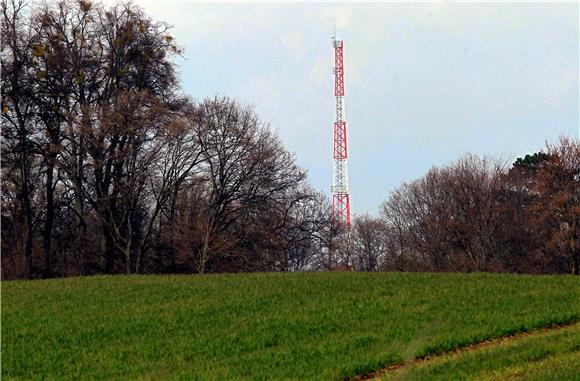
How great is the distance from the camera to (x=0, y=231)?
40656 millimetres

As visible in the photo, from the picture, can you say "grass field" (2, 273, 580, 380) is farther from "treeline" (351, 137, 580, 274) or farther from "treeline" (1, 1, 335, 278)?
"treeline" (351, 137, 580, 274)

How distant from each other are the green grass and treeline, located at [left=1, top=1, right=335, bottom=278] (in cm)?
2981

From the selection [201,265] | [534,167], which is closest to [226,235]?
[201,265]

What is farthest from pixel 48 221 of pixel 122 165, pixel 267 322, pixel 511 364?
pixel 511 364

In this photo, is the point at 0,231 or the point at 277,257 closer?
the point at 0,231

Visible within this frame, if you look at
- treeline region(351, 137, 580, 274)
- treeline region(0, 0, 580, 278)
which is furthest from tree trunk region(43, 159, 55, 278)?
treeline region(351, 137, 580, 274)

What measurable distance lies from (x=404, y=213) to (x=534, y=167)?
43.9ft

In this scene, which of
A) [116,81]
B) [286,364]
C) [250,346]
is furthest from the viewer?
[116,81]

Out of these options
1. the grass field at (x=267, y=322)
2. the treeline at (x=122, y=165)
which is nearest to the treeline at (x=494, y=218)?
the treeline at (x=122, y=165)

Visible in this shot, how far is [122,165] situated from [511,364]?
110 ft

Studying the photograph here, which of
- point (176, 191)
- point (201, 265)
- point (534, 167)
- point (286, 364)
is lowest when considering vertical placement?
point (286, 364)

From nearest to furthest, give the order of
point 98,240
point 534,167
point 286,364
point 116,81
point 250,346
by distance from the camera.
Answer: point 286,364
point 250,346
point 116,81
point 98,240
point 534,167

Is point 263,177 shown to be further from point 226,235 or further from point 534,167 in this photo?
point 534,167

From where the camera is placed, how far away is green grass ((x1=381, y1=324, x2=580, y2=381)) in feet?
34.3
